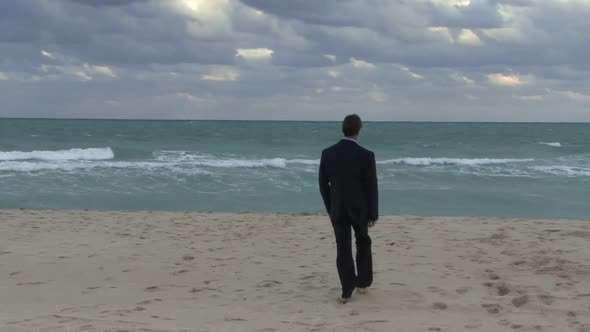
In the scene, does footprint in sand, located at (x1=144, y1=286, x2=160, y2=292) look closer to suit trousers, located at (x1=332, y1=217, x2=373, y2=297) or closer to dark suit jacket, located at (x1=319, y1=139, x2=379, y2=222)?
suit trousers, located at (x1=332, y1=217, x2=373, y2=297)

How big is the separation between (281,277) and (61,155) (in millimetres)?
27370

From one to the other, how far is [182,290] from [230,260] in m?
1.22

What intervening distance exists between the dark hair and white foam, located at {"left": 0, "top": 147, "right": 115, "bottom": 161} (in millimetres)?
26221

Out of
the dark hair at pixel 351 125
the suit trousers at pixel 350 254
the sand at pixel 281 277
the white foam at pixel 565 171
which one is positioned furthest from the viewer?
the white foam at pixel 565 171

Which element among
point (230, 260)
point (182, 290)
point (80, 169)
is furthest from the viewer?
point (80, 169)

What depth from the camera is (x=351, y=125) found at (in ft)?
→ 15.4

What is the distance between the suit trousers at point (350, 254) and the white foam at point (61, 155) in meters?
26.1

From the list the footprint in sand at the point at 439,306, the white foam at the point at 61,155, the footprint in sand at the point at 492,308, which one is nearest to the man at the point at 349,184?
the footprint in sand at the point at 439,306

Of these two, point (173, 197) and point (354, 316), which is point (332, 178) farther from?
point (173, 197)

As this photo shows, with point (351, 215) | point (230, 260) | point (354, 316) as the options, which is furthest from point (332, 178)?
point (230, 260)

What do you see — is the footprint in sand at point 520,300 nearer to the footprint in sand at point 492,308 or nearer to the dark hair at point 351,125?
the footprint in sand at point 492,308

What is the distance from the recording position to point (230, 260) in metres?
6.53

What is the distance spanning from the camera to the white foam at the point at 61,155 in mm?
28453

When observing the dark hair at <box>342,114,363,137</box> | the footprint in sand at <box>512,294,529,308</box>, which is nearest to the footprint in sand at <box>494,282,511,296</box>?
the footprint in sand at <box>512,294,529,308</box>
